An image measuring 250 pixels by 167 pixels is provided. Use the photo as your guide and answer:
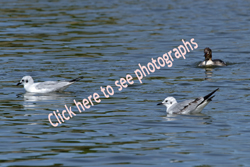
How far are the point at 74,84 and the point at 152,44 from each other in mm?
9428

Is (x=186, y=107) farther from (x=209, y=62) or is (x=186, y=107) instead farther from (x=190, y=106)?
(x=209, y=62)

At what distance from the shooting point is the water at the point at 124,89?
1127cm

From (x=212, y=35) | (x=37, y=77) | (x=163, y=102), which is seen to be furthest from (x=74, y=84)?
(x=212, y=35)

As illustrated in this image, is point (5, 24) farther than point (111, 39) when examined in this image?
Yes

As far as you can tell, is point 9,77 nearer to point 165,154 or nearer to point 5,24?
point 165,154

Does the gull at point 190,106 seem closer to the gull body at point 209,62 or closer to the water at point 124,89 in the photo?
the water at point 124,89

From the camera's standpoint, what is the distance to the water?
11.3m

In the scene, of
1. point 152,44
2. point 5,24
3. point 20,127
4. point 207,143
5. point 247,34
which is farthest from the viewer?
point 5,24

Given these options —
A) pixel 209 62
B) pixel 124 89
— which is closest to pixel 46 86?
pixel 124 89

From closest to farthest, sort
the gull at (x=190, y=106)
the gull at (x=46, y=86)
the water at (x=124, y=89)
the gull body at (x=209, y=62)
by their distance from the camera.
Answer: the water at (x=124, y=89), the gull at (x=190, y=106), the gull at (x=46, y=86), the gull body at (x=209, y=62)

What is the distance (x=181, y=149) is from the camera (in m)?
11.4

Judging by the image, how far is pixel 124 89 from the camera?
1855 centimetres

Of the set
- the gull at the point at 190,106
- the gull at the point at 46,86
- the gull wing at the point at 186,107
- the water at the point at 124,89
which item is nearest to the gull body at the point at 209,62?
the water at the point at 124,89

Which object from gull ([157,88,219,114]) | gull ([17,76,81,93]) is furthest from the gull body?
gull ([157,88,219,114])
